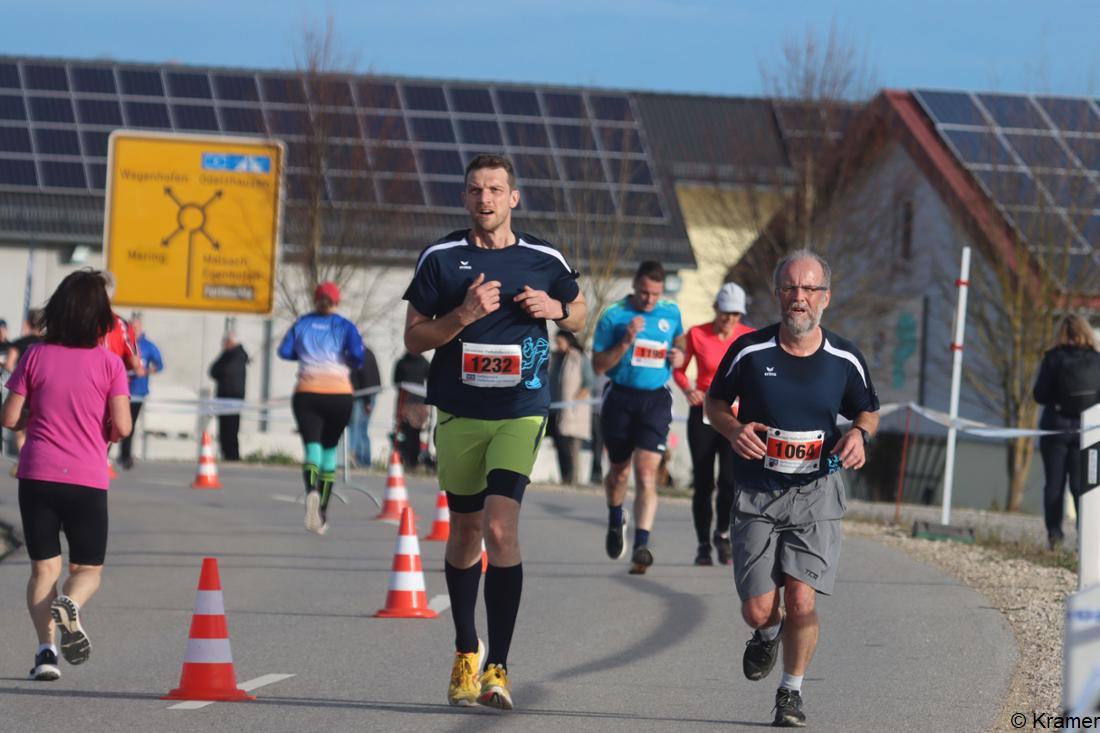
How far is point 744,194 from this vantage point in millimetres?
38594

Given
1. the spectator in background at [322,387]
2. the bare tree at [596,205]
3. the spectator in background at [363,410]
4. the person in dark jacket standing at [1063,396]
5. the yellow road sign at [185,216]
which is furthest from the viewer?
the bare tree at [596,205]

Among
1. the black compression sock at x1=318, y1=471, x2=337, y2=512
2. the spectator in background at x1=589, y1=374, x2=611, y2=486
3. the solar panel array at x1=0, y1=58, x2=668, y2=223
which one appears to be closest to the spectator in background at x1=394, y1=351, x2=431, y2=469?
the spectator in background at x1=589, y1=374, x2=611, y2=486

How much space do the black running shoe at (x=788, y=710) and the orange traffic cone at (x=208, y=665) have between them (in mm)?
2173

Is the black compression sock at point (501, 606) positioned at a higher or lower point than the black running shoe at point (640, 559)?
lower

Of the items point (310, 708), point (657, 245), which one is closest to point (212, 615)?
point (310, 708)

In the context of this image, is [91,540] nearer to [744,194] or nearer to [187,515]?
[187,515]

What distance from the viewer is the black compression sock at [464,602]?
807 cm

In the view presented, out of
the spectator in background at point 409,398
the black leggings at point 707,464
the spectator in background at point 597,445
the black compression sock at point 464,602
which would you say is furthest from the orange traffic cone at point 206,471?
the black compression sock at point 464,602

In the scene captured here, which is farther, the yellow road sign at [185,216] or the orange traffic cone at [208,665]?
the yellow road sign at [185,216]

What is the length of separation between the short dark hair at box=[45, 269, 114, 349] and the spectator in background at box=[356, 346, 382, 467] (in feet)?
55.2

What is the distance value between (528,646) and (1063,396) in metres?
7.78

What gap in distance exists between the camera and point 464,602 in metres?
8.23

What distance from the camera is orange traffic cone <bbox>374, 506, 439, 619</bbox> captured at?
37.7 ft

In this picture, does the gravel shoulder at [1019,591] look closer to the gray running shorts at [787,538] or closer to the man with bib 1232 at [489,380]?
the gray running shorts at [787,538]
